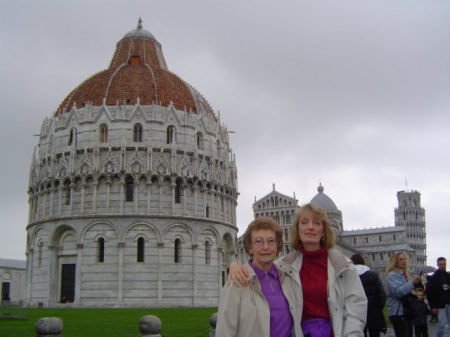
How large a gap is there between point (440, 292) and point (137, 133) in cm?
3552

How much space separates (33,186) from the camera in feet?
154

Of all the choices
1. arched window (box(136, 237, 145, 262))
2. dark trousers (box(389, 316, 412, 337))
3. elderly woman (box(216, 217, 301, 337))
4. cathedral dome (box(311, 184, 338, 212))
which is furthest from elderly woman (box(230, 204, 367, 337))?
cathedral dome (box(311, 184, 338, 212))

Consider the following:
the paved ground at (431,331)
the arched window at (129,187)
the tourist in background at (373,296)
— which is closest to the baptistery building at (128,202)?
the arched window at (129,187)

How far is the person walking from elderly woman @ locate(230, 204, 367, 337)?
748 centimetres

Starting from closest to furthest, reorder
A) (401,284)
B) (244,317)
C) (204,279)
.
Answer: (244,317) < (401,284) < (204,279)

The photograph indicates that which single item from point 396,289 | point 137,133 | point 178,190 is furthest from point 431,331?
point 137,133

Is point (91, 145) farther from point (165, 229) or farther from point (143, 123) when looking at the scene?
point (165, 229)

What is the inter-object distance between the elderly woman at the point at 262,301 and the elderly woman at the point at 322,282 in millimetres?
107

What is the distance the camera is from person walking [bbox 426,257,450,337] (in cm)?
1186

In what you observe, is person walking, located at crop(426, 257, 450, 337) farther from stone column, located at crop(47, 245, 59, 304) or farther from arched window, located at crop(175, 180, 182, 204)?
stone column, located at crop(47, 245, 59, 304)

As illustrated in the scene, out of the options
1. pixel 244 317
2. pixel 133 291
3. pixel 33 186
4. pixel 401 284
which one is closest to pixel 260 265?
pixel 244 317

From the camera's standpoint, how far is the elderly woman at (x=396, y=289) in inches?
412

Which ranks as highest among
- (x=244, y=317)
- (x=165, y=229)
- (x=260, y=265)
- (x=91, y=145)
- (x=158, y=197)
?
(x=91, y=145)

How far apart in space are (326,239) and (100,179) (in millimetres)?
39002
